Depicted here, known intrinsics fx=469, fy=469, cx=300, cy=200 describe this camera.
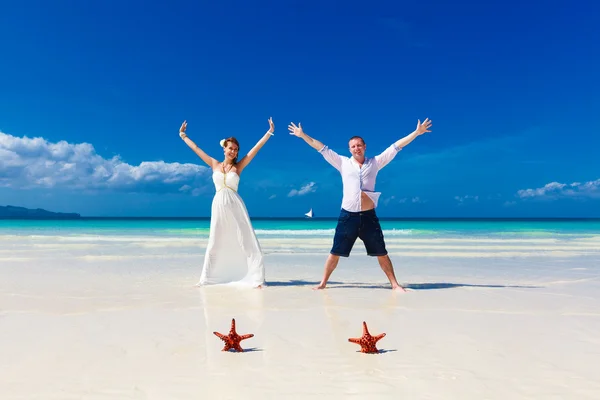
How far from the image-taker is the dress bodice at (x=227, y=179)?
26.5ft

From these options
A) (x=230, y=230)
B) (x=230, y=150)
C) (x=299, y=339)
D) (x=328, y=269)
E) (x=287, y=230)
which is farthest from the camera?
(x=287, y=230)

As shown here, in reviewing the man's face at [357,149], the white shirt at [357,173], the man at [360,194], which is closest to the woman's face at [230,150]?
the man at [360,194]

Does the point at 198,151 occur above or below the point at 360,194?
above

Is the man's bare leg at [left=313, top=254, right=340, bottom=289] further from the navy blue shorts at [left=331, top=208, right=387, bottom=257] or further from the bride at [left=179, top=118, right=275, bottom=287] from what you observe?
the bride at [left=179, top=118, right=275, bottom=287]

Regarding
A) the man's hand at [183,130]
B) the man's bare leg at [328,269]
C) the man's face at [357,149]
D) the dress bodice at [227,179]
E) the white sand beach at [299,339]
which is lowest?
the white sand beach at [299,339]

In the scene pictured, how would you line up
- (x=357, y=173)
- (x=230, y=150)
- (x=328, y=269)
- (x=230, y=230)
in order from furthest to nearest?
(x=230, y=230), (x=230, y=150), (x=328, y=269), (x=357, y=173)

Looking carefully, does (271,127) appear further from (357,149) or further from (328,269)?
(328,269)

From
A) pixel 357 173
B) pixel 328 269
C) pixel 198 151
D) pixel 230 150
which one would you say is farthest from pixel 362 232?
pixel 198 151

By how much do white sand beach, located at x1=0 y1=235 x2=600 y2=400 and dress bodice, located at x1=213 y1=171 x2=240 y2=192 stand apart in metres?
1.74

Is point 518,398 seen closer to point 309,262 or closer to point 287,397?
point 287,397

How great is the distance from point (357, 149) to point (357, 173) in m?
0.41

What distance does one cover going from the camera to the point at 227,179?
26.5 ft

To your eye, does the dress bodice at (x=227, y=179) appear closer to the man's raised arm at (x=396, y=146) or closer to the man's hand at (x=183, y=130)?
the man's hand at (x=183, y=130)

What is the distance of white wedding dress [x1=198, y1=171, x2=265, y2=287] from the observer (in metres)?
8.08
